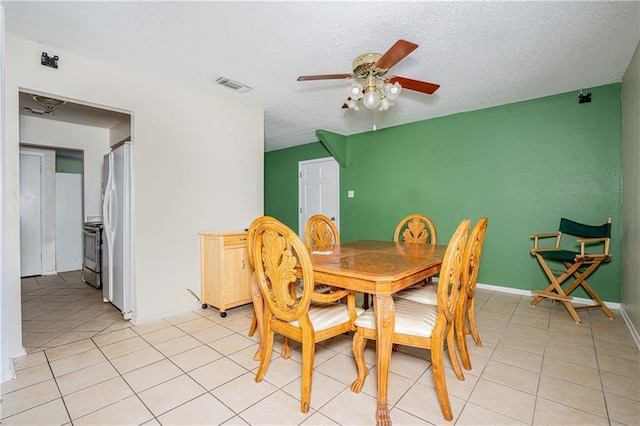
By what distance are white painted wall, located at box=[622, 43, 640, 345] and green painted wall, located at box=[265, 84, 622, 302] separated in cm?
20

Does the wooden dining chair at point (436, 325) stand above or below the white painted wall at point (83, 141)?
below

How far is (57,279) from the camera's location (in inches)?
177

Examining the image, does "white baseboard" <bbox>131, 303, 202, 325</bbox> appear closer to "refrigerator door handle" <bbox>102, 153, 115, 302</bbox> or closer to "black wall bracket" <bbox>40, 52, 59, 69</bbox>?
"refrigerator door handle" <bbox>102, 153, 115, 302</bbox>

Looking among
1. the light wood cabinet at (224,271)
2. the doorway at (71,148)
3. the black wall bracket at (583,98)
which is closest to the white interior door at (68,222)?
the doorway at (71,148)

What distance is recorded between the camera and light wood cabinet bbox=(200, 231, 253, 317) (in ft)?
9.73

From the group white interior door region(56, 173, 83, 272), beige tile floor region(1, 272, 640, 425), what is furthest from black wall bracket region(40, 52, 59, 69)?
white interior door region(56, 173, 83, 272)

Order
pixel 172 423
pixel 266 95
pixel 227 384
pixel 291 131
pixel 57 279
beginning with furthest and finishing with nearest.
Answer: pixel 291 131 < pixel 57 279 < pixel 266 95 < pixel 227 384 < pixel 172 423

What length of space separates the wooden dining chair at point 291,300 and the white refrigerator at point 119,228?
6.03 ft

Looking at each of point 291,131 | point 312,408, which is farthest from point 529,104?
point 312,408

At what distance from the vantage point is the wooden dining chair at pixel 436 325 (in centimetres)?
147

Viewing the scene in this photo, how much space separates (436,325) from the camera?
1539 millimetres

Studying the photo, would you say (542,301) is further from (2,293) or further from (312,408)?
(2,293)

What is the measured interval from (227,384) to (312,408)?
576mm

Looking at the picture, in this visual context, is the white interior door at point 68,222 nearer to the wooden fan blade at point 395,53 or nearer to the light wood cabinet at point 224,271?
the light wood cabinet at point 224,271
